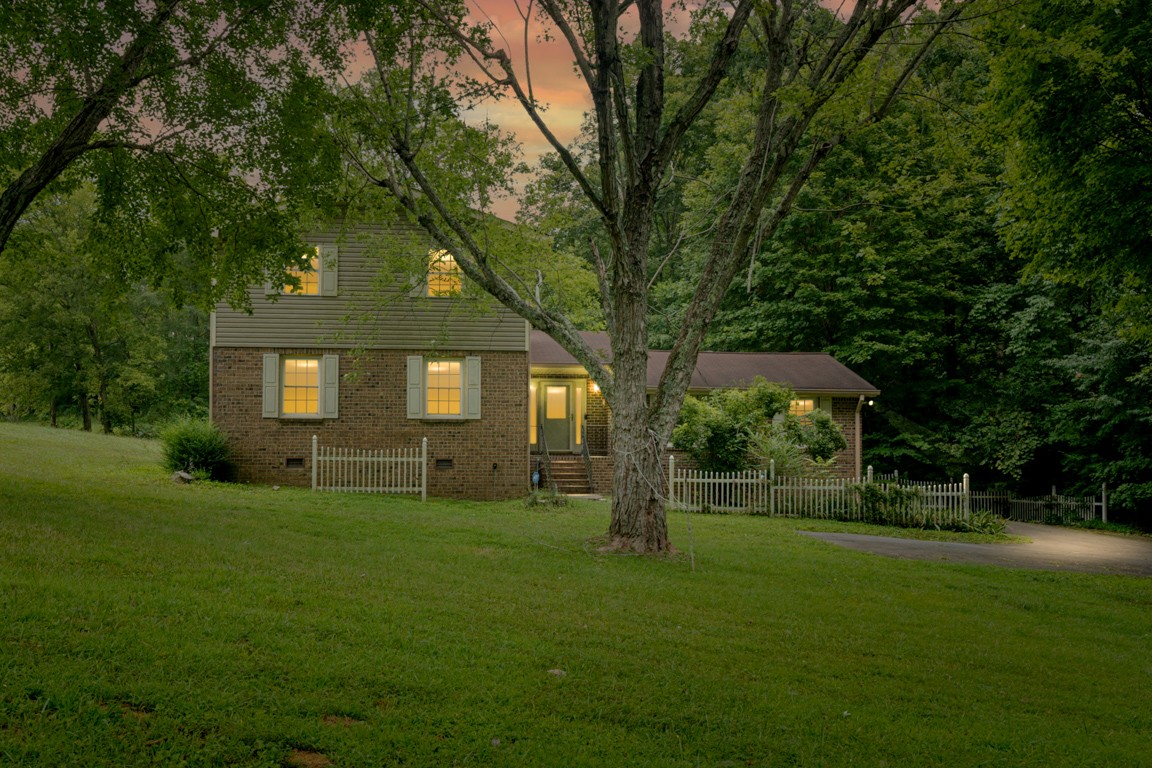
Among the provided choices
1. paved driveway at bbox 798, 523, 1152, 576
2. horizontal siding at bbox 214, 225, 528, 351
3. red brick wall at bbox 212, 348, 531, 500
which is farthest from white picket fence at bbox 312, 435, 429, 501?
paved driveway at bbox 798, 523, 1152, 576

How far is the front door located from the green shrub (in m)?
9.34

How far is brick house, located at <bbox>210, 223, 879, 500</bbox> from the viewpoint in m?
18.1

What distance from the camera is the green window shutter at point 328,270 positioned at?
1855 cm

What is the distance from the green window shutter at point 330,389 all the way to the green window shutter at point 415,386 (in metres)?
1.64

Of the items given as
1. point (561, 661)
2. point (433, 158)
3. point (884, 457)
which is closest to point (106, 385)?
point (433, 158)

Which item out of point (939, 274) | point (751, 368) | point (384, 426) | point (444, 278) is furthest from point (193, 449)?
point (939, 274)

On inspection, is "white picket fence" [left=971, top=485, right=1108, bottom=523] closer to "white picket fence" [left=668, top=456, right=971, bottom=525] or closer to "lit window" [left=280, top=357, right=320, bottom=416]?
"white picket fence" [left=668, top=456, right=971, bottom=525]

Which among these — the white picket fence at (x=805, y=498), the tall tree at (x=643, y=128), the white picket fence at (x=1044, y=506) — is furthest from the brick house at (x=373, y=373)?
the white picket fence at (x=1044, y=506)

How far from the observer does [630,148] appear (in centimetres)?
1045

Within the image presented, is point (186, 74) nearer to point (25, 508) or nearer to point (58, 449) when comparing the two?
point (25, 508)

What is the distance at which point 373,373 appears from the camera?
61.5 feet

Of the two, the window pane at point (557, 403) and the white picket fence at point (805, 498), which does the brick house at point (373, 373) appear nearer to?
the white picket fence at point (805, 498)

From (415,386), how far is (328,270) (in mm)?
3363

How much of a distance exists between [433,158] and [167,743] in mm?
11156
